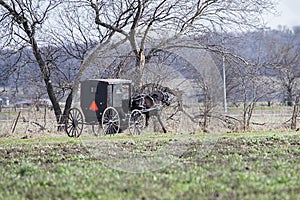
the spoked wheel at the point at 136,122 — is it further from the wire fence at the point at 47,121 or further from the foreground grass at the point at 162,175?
the foreground grass at the point at 162,175

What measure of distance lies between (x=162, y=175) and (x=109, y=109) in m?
8.23

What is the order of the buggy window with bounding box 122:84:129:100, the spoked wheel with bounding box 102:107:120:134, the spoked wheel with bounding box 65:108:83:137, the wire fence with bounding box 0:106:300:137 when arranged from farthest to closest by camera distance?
the wire fence with bounding box 0:106:300:137 < the buggy window with bounding box 122:84:129:100 < the spoked wheel with bounding box 65:108:83:137 < the spoked wheel with bounding box 102:107:120:134

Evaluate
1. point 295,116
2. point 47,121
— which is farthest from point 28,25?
point 295,116

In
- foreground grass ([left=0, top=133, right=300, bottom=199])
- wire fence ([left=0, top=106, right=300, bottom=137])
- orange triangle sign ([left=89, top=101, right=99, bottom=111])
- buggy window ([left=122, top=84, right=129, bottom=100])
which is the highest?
buggy window ([left=122, top=84, right=129, bottom=100])

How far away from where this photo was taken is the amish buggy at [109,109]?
14.9m

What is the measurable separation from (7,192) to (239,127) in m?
12.1

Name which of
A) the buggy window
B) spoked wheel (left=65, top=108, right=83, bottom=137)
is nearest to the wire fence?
spoked wheel (left=65, top=108, right=83, bottom=137)

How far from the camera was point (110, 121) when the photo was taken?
1483 cm

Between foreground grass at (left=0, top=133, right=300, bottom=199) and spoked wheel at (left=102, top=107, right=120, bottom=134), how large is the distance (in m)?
4.26

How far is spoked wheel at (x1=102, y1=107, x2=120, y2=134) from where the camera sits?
14797mm

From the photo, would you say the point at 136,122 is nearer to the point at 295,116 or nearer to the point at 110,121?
the point at 110,121

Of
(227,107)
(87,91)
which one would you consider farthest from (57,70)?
(227,107)

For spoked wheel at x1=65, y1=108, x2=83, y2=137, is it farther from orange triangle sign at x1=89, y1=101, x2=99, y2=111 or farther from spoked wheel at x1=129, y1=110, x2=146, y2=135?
spoked wheel at x1=129, y1=110, x2=146, y2=135

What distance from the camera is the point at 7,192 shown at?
603 centimetres
